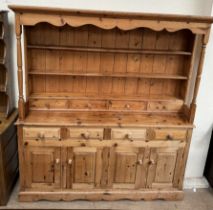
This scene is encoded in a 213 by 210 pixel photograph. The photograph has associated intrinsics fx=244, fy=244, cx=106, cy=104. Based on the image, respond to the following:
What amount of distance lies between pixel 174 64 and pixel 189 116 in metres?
0.58

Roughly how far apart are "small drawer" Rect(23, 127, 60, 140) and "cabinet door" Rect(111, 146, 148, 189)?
0.60 m

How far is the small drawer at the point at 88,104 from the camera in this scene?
2.55 metres

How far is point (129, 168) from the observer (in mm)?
2455

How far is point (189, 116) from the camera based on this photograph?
95.5 inches

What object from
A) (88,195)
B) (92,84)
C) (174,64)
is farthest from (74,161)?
(174,64)

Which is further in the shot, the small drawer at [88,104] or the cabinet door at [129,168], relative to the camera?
the small drawer at [88,104]

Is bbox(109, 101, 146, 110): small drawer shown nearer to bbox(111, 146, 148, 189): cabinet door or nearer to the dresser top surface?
the dresser top surface

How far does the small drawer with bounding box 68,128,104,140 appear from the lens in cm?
230

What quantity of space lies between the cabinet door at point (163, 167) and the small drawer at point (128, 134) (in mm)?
197

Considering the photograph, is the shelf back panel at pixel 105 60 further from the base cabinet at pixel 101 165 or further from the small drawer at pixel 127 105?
the base cabinet at pixel 101 165

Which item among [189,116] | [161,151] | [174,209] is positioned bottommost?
[174,209]

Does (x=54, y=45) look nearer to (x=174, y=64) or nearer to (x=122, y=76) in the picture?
(x=122, y=76)

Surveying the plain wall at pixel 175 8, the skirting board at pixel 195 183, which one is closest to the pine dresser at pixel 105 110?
the plain wall at pixel 175 8

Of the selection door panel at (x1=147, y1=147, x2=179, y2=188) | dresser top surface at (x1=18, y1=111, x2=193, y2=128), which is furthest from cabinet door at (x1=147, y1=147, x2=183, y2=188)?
dresser top surface at (x1=18, y1=111, x2=193, y2=128)
